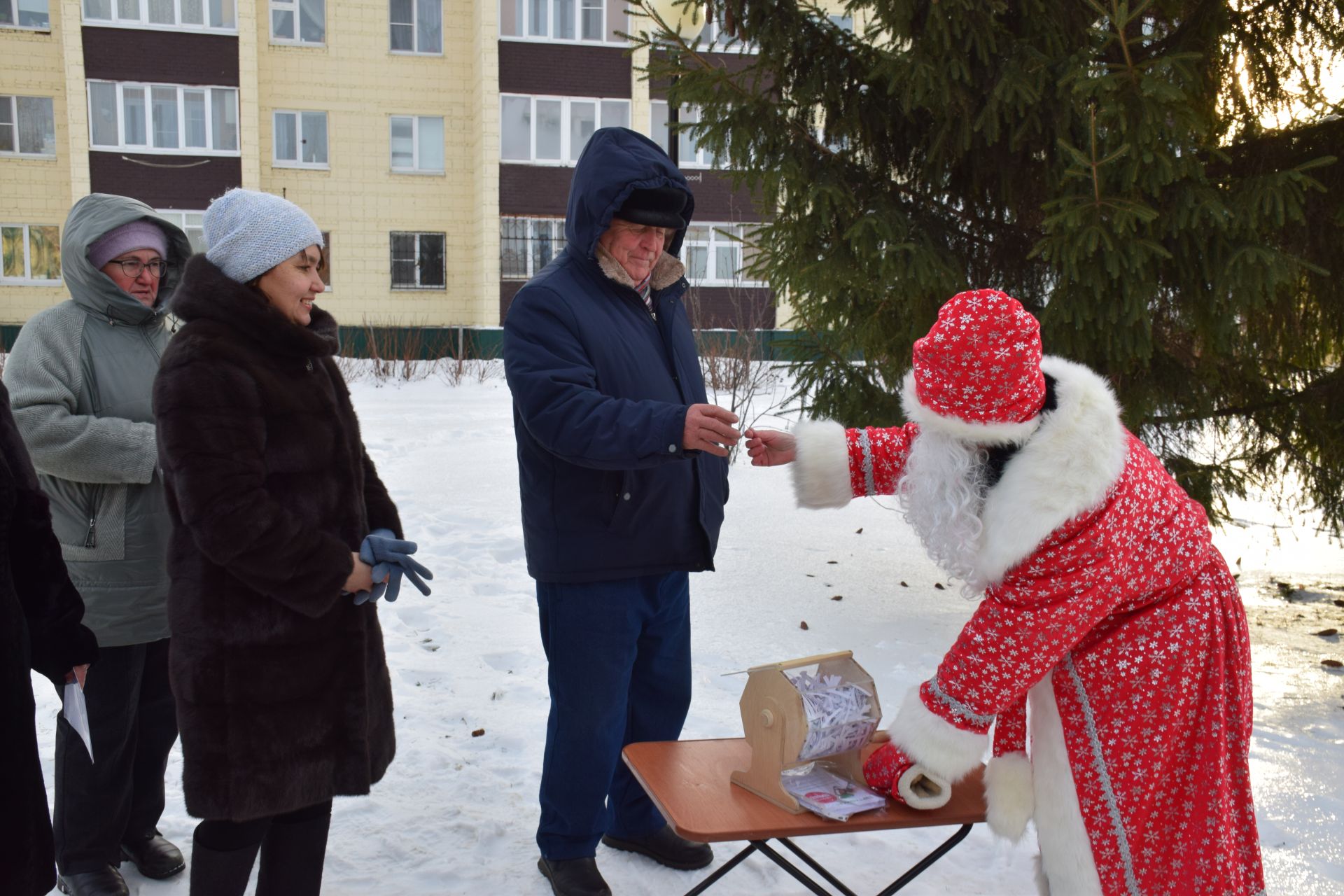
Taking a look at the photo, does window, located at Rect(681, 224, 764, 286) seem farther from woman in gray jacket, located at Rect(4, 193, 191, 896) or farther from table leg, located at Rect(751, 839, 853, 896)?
table leg, located at Rect(751, 839, 853, 896)

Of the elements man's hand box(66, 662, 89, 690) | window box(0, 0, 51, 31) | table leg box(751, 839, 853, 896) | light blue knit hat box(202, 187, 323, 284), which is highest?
window box(0, 0, 51, 31)

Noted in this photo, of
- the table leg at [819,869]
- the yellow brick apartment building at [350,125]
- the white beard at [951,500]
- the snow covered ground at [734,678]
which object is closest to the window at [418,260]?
the yellow brick apartment building at [350,125]

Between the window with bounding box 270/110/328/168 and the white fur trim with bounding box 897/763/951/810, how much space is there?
69.4 feet

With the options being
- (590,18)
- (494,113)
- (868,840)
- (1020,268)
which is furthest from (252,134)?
(868,840)

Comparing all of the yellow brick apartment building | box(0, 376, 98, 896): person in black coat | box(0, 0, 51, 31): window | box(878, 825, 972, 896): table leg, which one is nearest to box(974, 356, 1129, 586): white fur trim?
box(878, 825, 972, 896): table leg

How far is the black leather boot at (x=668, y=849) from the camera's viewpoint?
3037 mm

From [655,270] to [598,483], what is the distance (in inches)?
26.5

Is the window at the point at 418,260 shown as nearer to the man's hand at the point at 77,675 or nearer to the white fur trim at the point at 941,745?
the man's hand at the point at 77,675

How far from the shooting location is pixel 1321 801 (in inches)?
135

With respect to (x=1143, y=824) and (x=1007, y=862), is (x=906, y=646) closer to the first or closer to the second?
(x=1007, y=862)

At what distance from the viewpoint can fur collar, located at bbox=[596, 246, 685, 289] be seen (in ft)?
9.18

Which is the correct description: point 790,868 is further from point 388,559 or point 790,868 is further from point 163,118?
point 163,118

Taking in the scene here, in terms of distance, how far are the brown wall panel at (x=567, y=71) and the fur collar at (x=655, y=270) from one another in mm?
19056

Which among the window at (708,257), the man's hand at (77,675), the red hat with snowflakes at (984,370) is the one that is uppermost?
the window at (708,257)
